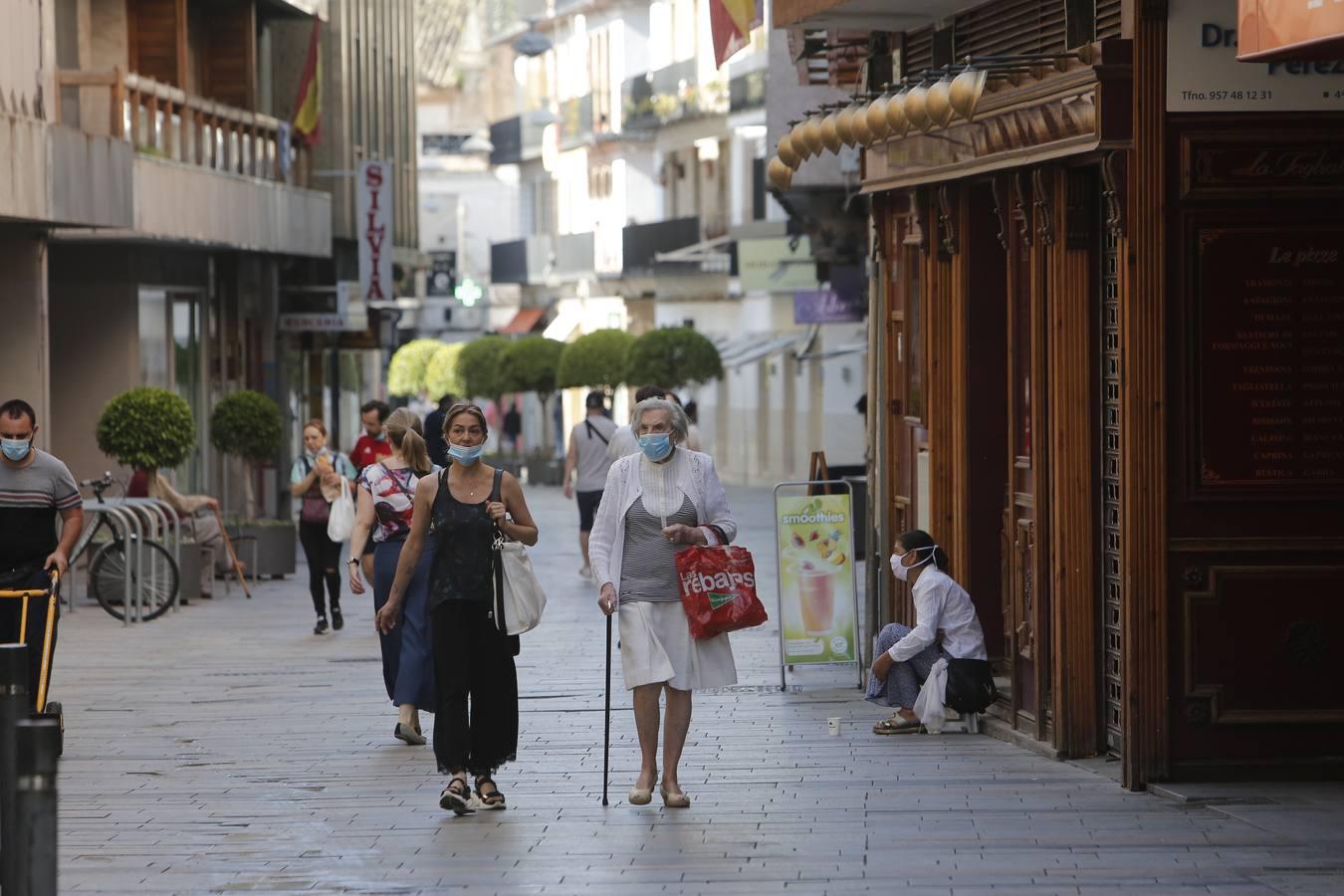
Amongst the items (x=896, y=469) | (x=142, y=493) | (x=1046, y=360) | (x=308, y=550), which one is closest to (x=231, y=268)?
(x=142, y=493)

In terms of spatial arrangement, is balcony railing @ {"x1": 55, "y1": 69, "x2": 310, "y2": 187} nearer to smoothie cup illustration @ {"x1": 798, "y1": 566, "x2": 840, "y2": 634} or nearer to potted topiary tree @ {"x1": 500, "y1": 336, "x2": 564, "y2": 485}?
smoothie cup illustration @ {"x1": 798, "y1": 566, "x2": 840, "y2": 634}

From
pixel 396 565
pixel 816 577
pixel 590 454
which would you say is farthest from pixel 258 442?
pixel 396 565

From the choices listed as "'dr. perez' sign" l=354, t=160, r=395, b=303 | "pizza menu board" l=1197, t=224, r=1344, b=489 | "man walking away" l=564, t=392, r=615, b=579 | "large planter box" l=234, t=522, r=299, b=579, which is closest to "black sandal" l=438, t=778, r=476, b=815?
"pizza menu board" l=1197, t=224, r=1344, b=489

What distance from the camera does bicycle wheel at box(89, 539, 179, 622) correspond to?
2133cm

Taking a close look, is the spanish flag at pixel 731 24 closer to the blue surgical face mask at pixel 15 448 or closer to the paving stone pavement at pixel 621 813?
the paving stone pavement at pixel 621 813

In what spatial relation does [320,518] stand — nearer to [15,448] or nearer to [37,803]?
[15,448]

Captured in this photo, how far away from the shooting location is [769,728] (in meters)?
13.6

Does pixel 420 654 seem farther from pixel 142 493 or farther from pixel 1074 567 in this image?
pixel 142 493

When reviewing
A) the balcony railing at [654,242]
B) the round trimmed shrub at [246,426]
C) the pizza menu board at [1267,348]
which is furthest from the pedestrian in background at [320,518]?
the balcony railing at [654,242]

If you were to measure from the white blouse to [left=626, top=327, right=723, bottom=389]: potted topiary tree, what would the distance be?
37.8m

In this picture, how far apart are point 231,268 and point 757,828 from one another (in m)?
25.7

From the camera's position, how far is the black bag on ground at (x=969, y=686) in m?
13.0

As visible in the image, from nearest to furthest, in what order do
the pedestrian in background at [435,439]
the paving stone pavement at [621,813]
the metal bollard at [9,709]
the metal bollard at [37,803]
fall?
the metal bollard at [37,803]
the metal bollard at [9,709]
the paving stone pavement at [621,813]
the pedestrian in background at [435,439]

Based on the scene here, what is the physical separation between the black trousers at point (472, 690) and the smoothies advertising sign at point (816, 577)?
4688mm
